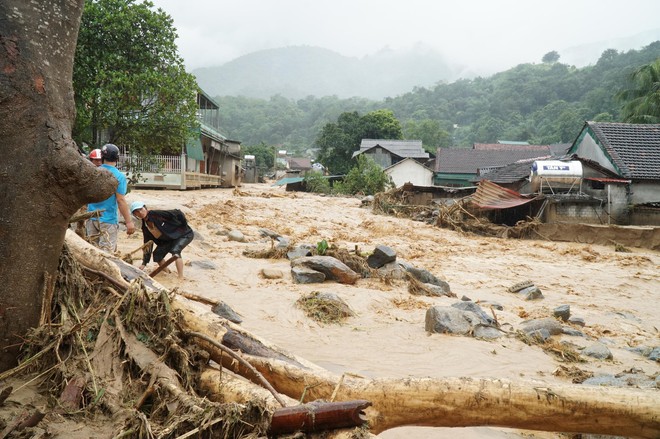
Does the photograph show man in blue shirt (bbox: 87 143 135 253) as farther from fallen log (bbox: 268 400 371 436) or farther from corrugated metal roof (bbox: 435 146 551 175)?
corrugated metal roof (bbox: 435 146 551 175)

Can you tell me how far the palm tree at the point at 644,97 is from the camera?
26.6 meters

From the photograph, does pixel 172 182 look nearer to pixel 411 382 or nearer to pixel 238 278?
pixel 238 278

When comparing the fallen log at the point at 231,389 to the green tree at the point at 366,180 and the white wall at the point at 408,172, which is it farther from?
the white wall at the point at 408,172

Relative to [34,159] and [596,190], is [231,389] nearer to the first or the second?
[34,159]

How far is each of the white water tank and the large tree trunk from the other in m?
18.1

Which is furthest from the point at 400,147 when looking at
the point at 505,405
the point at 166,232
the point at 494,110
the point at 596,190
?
the point at 494,110

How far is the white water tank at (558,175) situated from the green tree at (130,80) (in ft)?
43.6

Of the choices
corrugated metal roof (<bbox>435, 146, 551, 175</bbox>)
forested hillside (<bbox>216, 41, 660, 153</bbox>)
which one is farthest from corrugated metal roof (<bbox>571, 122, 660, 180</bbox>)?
forested hillside (<bbox>216, 41, 660, 153</bbox>)

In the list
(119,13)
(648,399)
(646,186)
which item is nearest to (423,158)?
(646,186)

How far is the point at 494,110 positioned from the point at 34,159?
3370 inches

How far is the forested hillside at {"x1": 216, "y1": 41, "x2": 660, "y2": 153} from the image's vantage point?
56.6 m

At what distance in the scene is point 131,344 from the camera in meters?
2.56

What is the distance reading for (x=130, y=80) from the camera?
1180cm

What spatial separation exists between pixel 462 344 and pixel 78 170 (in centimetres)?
443
